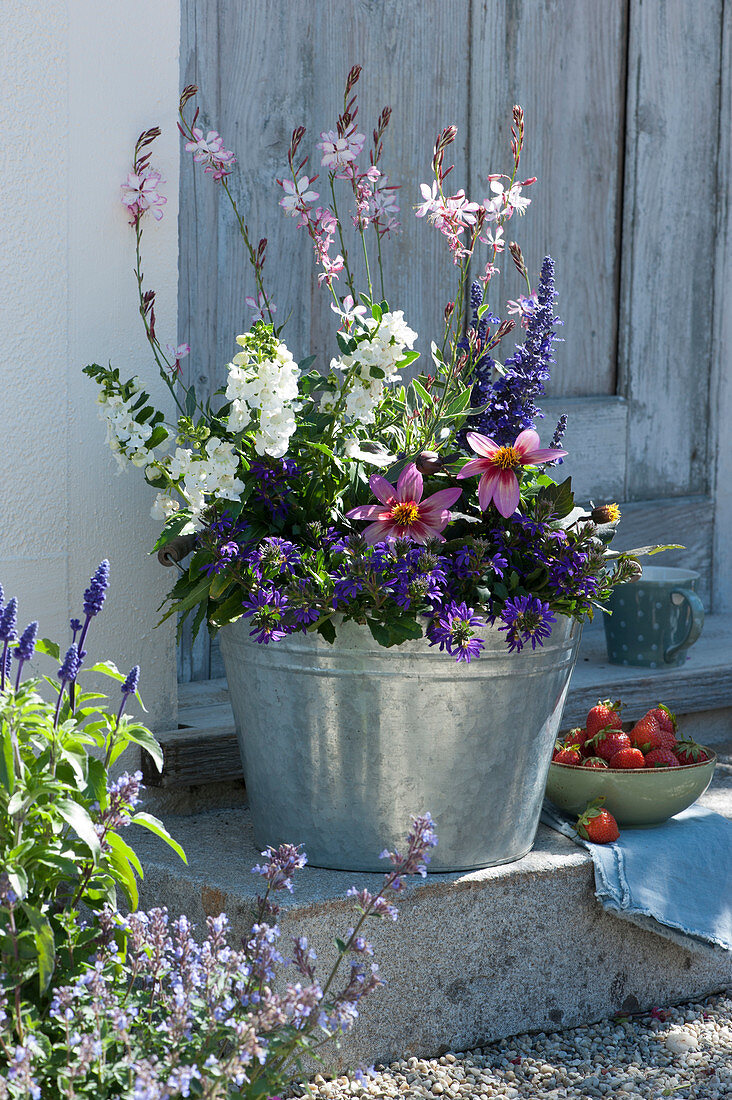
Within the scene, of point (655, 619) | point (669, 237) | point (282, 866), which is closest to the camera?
point (282, 866)

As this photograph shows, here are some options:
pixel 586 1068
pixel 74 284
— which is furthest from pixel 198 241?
pixel 586 1068

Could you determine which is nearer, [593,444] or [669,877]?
[669,877]

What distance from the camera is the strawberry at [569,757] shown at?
2.12 meters

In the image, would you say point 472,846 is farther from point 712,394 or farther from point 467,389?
point 712,394

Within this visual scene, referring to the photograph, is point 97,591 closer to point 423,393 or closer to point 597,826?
point 423,393

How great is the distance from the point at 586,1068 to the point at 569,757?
50cm

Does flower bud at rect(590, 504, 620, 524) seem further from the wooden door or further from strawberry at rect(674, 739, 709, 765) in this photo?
the wooden door

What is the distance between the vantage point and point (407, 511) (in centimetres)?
170

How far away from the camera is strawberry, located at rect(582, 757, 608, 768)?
6.84 ft

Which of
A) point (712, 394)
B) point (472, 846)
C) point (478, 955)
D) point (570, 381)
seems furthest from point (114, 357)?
point (712, 394)

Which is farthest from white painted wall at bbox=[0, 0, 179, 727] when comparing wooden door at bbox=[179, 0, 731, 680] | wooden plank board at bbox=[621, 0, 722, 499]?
wooden plank board at bbox=[621, 0, 722, 499]

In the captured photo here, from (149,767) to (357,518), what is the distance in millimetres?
643

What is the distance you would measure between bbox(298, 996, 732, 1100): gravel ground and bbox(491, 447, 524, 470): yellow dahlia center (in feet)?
2.87

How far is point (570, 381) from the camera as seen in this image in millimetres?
3043
